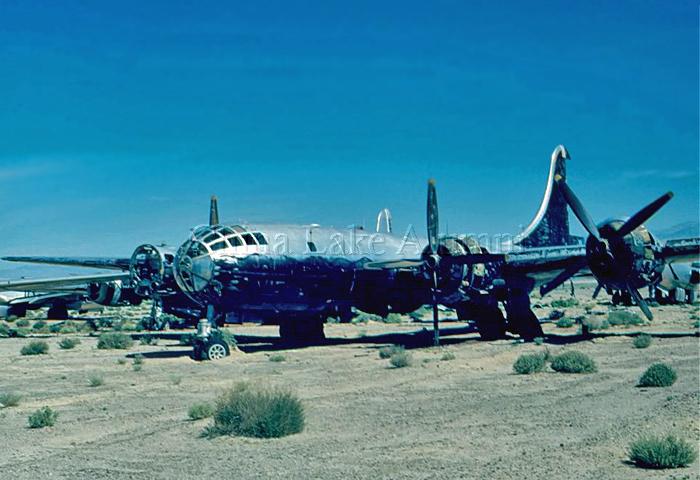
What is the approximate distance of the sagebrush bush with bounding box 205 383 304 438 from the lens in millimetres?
10180

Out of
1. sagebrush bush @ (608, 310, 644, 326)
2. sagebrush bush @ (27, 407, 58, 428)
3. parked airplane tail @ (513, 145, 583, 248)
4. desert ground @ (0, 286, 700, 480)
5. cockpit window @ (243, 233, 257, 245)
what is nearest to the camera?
desert ground @ (0, 286, 700, 480)

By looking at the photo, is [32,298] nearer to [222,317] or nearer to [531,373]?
[222,317]

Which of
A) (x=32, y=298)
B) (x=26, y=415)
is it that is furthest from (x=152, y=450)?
(x=32, y=298)

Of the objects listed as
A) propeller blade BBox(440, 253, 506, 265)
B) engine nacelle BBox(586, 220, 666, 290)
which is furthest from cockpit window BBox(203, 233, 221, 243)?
engine nacelle BBox(586, 220, 666, 290)

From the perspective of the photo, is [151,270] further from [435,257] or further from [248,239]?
[435,257]

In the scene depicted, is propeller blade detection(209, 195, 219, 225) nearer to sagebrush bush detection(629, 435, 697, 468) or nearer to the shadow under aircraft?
the shadow under aircraft

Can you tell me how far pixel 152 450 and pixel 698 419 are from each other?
25.8 ft

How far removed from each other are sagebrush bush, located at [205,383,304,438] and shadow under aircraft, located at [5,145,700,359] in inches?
409

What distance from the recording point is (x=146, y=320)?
37.3 meters

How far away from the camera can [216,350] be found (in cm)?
2114

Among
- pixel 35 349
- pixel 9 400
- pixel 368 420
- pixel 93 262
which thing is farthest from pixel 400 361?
pixel 93 262

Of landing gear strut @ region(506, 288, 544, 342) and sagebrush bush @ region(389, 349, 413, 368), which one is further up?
landing gear strut @ region(506, 288, 544, 342)

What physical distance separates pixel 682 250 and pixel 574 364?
369 inches

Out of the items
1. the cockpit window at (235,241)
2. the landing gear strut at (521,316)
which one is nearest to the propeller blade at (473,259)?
the landing gear strut at (521,316)
